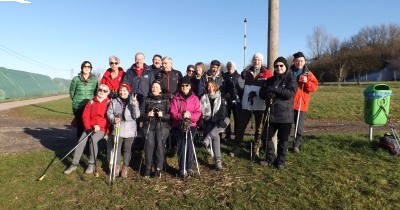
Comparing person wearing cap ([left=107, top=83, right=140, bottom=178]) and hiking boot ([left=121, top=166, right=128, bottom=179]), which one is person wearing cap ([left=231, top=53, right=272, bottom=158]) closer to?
person wearing cap ([left=107, top=83, right=140, bottom=178])

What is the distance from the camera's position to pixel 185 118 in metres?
6.73

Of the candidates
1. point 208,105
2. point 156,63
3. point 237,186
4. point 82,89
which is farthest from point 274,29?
point 82,89

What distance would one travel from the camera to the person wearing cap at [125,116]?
693 cm

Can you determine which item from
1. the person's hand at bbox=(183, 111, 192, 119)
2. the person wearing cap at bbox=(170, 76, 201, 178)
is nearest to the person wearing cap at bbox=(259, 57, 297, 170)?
the person wearing cap at bbox=(170, 76, 201, 178)

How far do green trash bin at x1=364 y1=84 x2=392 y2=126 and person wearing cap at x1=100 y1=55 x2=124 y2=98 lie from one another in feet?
18.4

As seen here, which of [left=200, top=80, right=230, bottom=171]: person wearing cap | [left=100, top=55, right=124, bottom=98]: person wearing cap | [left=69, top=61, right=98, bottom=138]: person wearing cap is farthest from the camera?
[left=69, top=61, right=98, bottom=138]: person wearing cap

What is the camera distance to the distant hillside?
3750cm

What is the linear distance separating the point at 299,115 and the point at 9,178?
19.5 ft

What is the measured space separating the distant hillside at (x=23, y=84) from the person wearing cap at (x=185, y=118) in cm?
3394

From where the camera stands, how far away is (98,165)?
301 inches

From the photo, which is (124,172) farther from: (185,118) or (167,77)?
(167,77)

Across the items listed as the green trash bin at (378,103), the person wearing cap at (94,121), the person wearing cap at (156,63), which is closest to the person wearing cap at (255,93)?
the person wearing cap at (156,63)

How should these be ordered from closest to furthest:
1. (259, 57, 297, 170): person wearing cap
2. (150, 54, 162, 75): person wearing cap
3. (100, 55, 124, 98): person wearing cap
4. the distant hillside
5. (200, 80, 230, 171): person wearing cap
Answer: (259, 57, 297, 170): person wearing cap → (200, 80, 230, 171): person wearing cap → (100, 55, 124, 98): person wearing cap → (150, 54, 162, 75): person wearing cap → the distant hillside

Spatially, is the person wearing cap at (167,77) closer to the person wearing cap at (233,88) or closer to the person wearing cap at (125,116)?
the person wearing cap at (125,116)
